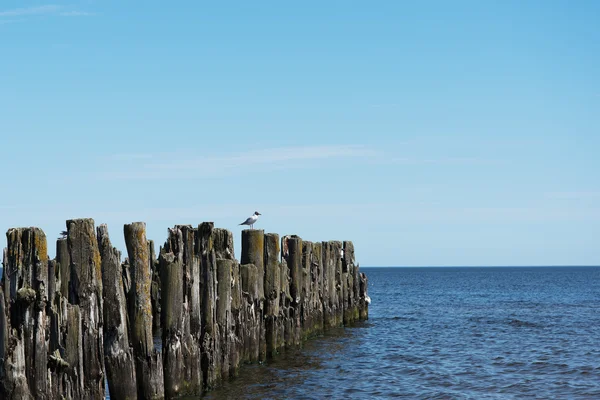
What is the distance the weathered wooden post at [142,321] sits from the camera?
11234 mm

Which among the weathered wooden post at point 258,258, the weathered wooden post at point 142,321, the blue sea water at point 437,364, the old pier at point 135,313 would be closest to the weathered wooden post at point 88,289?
the old pier at point 135,313

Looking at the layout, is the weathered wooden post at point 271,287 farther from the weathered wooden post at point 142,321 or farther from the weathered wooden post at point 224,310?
the weathered wooden post at point 142,321

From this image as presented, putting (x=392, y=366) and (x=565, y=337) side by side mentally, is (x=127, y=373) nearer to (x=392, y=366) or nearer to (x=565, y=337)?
(x=392, y=366)

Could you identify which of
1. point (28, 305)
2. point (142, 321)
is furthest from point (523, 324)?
point (28, 305)

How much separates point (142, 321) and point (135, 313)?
0.53 ft

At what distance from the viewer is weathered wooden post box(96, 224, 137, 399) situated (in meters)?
10.7

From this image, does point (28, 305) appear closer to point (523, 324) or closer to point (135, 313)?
point (135, 313)

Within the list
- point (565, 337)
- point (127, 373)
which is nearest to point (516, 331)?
point (565, 337)

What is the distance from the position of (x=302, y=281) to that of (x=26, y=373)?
11.5 m

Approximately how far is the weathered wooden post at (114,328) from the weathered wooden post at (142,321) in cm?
38

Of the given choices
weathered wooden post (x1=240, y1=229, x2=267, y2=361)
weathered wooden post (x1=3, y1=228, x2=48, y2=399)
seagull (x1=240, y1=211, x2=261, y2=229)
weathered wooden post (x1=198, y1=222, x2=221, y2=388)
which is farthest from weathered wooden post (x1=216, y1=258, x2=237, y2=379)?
seagull (x1=240, y1=211, x2=261, y2=229)

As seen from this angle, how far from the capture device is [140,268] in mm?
11461

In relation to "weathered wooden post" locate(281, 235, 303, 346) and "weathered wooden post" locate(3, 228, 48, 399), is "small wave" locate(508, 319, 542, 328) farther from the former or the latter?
"weathered wooden post" locate(3, 228, 48, 399)

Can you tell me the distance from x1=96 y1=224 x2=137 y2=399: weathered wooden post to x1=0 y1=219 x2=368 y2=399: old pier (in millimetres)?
15
